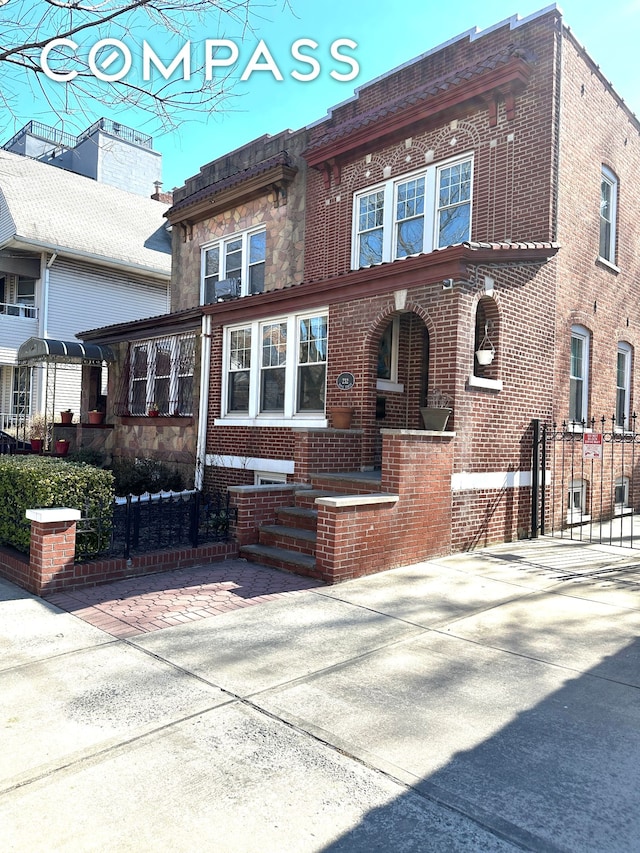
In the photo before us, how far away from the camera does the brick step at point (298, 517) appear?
7.89 m

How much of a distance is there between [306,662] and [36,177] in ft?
74.3

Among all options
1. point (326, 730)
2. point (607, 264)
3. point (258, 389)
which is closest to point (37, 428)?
point (258, 389)

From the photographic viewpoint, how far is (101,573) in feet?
21.4

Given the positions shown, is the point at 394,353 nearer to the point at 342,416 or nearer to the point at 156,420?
the point at 342,416

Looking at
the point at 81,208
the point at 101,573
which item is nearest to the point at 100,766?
the point at 101,573

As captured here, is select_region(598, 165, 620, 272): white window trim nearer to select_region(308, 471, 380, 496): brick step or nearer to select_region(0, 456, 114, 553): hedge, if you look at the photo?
select_region(308, 471, 380, 496): brick step

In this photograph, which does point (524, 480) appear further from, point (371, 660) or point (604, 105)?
point (604, 105)

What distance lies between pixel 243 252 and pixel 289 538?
30.4ft

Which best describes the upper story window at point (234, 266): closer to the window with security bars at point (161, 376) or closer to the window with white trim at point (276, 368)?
the window with security bars at point (161, 376)

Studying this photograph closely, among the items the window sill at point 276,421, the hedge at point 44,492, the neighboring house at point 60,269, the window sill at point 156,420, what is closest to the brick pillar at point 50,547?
the hedge at point 44,492

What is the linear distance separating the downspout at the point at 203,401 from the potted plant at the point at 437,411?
5.38m

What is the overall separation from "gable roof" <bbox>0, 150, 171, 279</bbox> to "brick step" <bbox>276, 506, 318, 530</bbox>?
15833 millimetres

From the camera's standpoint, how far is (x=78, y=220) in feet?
71.3

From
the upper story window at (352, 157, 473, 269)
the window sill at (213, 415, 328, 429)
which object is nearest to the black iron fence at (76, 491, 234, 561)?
the window sill at (213, 415, 328, 429)
